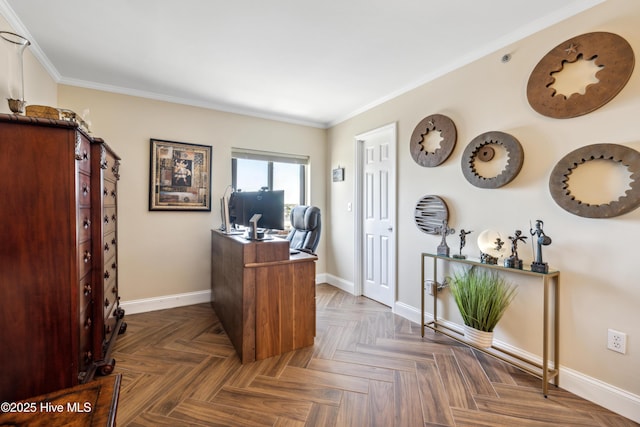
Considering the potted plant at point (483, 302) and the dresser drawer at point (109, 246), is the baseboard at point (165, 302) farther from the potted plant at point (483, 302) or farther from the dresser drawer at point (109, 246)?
the potted plant at point (483, 302)

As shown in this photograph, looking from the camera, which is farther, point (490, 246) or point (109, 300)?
point (109, 300)

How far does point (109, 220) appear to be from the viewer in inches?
87.5

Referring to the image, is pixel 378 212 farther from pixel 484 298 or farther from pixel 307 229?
pixel 484 298

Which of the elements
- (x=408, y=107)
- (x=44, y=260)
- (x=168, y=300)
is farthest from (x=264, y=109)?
(x=44, y=260)

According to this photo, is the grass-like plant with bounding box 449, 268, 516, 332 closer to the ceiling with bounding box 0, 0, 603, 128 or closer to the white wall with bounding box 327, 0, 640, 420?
the white wall with bounding box 327, 0, 640, 420

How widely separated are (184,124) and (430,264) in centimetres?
313

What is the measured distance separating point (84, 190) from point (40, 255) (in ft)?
1.38

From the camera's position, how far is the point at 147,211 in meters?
3.15

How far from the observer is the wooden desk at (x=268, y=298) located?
2125 mm

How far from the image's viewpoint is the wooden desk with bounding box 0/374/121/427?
0.82 meters

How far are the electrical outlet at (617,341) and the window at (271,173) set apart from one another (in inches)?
123

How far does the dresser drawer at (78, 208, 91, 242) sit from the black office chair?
172cm

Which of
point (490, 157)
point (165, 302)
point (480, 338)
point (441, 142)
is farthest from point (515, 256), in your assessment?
point (165, 302)

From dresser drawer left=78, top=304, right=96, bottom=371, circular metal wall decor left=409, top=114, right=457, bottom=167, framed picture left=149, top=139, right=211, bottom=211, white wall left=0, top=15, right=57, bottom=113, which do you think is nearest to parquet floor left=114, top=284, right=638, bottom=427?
dresser drawer left=78, top=304, right=96, bottom=371
